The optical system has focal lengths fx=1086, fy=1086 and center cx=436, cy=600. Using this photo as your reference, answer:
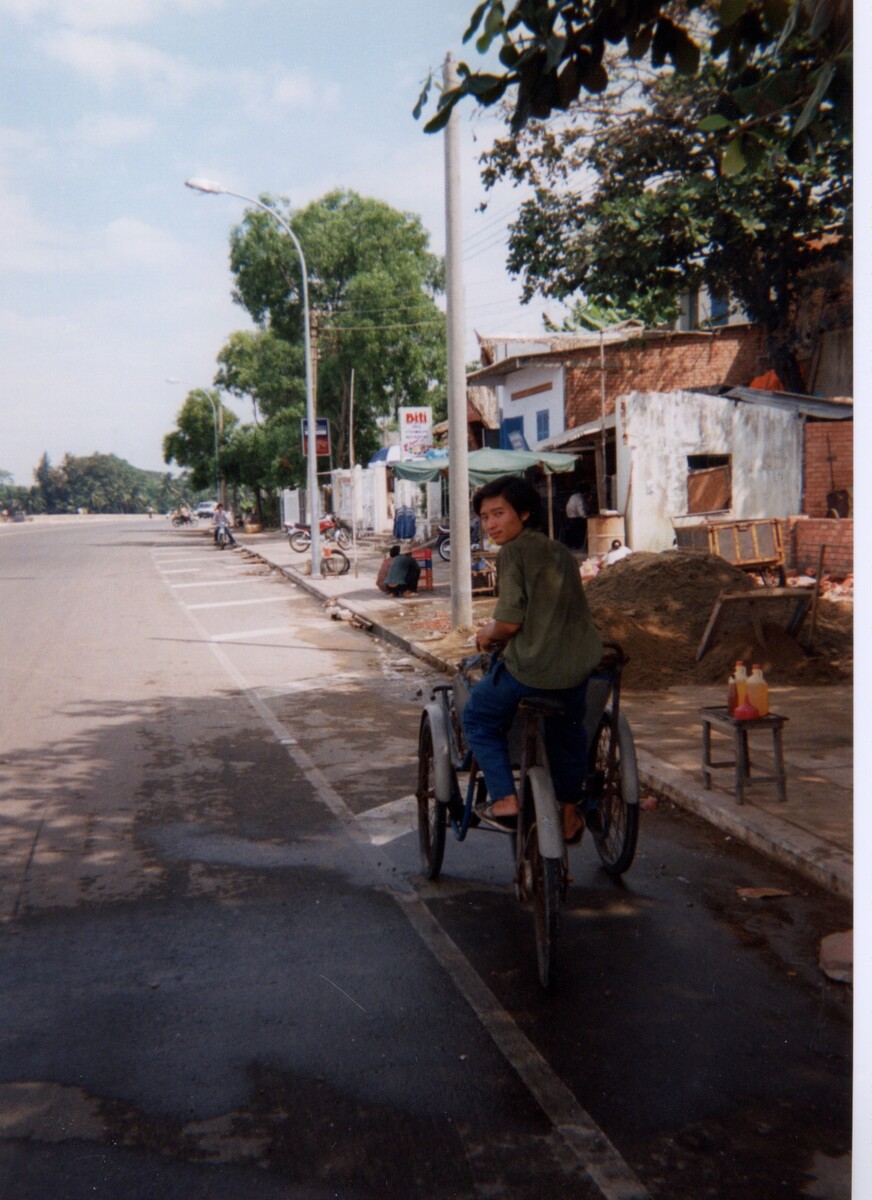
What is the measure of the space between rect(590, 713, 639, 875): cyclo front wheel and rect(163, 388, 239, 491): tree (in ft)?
200

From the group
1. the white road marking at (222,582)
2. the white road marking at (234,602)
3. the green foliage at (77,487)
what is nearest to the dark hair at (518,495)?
the white road marking at (234,602)

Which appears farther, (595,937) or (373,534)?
(373,534)

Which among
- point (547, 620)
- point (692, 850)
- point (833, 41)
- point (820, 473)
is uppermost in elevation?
point (833, 41)

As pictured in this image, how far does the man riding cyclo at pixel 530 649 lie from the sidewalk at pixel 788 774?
152cm

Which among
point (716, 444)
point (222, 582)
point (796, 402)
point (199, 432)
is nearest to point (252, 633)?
point (222, 582)

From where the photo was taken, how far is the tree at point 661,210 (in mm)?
21219

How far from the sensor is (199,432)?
216 feet

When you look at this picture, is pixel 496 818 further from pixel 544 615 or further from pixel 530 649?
pixel 544 615

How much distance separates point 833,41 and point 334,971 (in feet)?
16.6

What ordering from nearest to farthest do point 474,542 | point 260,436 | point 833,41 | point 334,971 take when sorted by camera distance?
1. point 334,971
2. point 833,41
3. point 474,542
4. point 260,436

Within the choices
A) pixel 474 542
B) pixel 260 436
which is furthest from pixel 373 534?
pixel 474 542

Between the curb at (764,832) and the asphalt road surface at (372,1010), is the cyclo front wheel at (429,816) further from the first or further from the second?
the curb at (764,832)

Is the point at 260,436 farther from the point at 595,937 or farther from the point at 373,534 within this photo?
the point at 595,937

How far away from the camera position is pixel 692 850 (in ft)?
19.1
